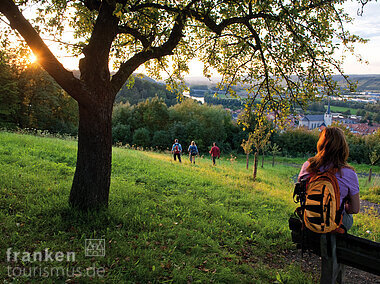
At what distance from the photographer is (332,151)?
3225 mm

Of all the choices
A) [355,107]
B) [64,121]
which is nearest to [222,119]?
[64,121]

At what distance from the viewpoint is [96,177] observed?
543cm

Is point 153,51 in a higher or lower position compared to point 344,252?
higher

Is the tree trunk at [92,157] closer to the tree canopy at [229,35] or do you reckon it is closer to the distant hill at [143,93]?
the tree canopy at [229,35]

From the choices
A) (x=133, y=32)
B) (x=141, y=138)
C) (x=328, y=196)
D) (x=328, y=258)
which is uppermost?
(x=133, y=32)

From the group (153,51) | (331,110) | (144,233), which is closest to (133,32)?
(153,51)

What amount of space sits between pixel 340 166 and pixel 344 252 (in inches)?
43.2

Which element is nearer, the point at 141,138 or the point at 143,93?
the point at 141,138

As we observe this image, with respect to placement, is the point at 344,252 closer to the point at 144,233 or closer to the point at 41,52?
the point at 144,233

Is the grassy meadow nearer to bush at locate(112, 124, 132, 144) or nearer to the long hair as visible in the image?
the long hair

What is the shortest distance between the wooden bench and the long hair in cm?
89

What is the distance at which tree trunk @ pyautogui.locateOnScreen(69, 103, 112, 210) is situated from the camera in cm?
529

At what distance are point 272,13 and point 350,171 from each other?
14.6 ft

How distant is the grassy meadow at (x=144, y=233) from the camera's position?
382cm
